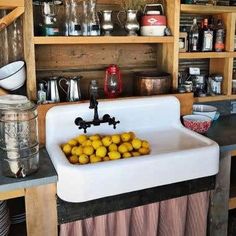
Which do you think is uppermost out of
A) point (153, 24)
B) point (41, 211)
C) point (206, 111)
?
point (153, 24)

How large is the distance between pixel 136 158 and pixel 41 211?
17.1 inches

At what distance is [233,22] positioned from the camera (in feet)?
6.98

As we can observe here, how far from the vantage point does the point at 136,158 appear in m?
1.38

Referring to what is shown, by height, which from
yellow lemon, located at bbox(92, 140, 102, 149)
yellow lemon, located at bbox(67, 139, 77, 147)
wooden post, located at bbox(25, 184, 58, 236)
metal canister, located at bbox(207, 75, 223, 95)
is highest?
metal canister, located at bbox(207, 75, 223, 95)

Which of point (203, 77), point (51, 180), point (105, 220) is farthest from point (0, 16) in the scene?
point (203, 77)

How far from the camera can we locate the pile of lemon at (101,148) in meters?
1.43

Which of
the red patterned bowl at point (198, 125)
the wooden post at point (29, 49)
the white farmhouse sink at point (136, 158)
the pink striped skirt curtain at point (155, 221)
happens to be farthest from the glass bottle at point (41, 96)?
the red patterned bowl at point (198, 125)

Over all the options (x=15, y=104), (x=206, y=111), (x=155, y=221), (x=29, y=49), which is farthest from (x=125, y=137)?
(x=206, y=111)

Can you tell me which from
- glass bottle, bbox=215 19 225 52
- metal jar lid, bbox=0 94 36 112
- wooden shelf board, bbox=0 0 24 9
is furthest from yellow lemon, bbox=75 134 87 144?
glass bottle, bbox=215 19 225 52

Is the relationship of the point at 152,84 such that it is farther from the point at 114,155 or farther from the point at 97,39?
the point at 114,155

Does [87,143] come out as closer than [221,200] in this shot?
Yes

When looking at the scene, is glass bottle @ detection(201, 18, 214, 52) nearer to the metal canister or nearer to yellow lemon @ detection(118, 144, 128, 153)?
the metal canister

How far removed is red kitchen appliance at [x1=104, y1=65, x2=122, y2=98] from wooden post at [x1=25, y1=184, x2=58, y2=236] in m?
0.72

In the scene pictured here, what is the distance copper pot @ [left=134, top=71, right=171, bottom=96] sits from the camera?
190 centimetres
